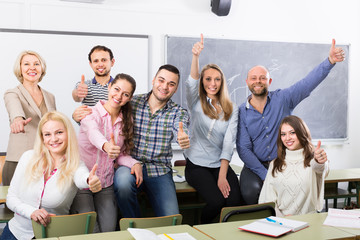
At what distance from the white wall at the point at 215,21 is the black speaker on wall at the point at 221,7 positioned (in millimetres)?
129

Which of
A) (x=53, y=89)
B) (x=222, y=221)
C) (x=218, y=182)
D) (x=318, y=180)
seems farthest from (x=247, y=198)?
(x=53, y=89)

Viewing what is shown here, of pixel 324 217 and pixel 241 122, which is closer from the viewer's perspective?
pixel 324 217

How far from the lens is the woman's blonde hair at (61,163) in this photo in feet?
7.87

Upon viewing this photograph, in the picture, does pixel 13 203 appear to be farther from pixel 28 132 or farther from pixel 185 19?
pixel 185 19

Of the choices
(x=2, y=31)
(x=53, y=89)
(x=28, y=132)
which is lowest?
(x=28, y=132)

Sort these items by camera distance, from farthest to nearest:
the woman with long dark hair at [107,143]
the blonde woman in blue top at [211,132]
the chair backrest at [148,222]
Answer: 1. the blonde woman in blue top at [211,132]
2. the woman with long dark hair at [107,143]
3. the chair backrest at [148,222]

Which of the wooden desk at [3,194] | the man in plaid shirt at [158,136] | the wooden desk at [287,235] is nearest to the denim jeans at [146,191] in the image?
the man in plaid shirt at [158,136]

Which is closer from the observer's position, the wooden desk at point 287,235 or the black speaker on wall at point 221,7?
the wooden desk at point 287,235

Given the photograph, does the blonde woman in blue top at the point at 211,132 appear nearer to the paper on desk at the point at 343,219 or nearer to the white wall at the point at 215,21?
the paper on desk at the point at 343,219

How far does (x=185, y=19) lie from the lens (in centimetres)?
498

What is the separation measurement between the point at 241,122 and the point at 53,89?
220cm

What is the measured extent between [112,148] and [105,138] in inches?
8.6

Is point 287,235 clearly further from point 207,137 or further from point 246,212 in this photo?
point 207,137

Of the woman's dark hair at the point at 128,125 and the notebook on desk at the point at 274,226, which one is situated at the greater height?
the woman's dark hair at the point at 128,125
